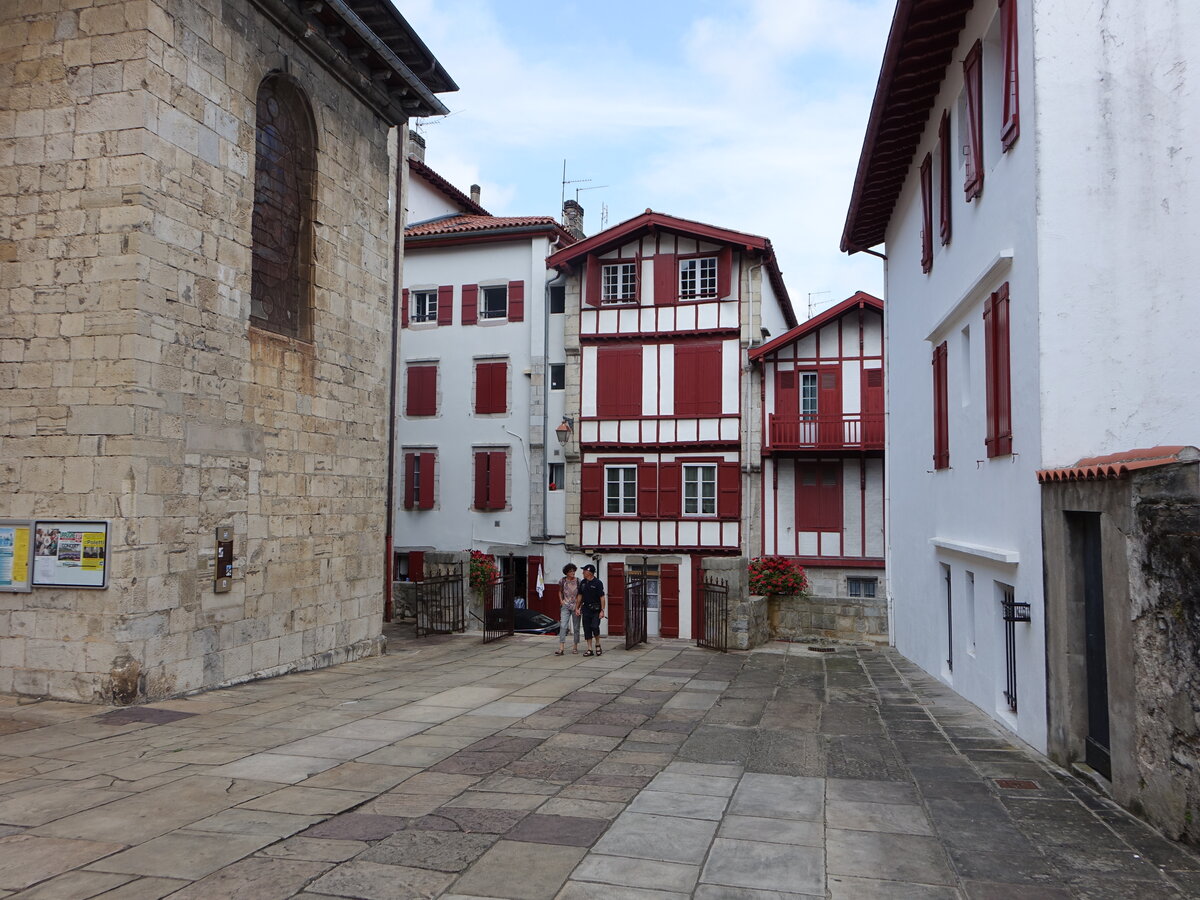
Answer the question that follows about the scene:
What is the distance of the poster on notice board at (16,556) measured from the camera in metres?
9.52

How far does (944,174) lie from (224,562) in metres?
9.86

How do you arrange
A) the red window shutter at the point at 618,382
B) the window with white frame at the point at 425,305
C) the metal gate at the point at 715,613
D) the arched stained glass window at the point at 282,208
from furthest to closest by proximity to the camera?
the window with white frame at the point at 425,305, the red window shutter at the point at 618,382, the metal gate at the point at 715,613, the arched stained glass window at the point at 282,208

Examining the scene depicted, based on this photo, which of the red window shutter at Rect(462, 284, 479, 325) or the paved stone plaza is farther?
the red window shutter at Rect(462, 284, 479, 325)

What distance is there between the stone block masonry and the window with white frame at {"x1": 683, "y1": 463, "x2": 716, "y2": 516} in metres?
15.3

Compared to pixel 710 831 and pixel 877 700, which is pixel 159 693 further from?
pixel 877 700

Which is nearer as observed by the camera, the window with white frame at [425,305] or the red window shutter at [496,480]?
the red window shutter at [496,480]

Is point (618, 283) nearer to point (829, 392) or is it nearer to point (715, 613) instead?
point (829, 392)

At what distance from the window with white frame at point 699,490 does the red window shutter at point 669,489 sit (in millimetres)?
194

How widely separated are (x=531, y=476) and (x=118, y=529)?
17.4 metres

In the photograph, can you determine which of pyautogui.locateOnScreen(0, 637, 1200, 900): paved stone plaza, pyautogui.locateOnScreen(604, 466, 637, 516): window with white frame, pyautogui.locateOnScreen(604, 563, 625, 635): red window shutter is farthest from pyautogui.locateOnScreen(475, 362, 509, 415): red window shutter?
pyautogui.locateOnScreen(0, 637, 1200, 900): paved stone plaza

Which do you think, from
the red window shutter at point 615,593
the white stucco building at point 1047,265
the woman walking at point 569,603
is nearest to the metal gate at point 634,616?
the woman walking at point 569,603

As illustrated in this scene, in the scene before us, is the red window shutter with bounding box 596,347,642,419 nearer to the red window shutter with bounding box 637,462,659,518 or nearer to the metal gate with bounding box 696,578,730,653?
the red window shutter with bounding box 637,462,659,518

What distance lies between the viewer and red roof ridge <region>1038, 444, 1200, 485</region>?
581 centimetres

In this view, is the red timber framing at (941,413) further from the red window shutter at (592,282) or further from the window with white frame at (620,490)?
the red window shutter at (592,282)
